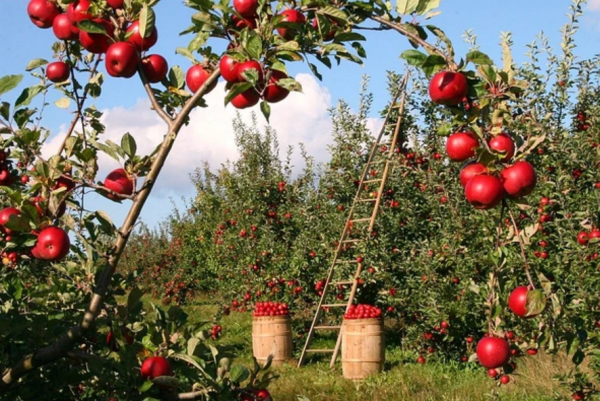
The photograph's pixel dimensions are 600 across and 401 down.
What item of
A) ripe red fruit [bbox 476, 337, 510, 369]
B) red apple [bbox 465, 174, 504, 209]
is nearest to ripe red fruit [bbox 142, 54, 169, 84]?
red apple [bbox 465, 174, 504, 209]

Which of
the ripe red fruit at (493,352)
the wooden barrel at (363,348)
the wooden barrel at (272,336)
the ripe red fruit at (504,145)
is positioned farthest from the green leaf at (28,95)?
the wooden barrel at (272,336)

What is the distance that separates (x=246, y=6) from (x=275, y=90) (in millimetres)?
179

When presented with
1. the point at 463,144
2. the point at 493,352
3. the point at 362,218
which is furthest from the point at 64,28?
the point at 362,218

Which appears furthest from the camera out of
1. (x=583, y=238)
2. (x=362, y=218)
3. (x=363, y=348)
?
(x=362, y=218)

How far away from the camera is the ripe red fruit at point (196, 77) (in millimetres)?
1429

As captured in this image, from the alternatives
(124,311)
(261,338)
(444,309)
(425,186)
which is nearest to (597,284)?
(444,309)

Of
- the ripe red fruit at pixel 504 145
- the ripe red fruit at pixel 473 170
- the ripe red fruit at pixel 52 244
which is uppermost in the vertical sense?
the ripe red fruit at pixel 504 145

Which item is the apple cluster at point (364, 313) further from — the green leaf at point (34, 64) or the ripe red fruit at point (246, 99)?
the ripe red fruit at point (246, 99)

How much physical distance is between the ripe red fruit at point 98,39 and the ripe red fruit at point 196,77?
182 mm

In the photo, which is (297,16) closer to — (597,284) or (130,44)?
(130,44)

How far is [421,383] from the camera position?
19.4 ft

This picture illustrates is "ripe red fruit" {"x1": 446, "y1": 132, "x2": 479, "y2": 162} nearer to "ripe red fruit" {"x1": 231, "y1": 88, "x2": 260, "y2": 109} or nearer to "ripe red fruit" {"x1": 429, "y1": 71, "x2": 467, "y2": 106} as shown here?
"ripe red fruit" {"x1": 429, "y1": 71, "x2": 467, "y2": 106}

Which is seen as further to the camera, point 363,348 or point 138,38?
point 363,348

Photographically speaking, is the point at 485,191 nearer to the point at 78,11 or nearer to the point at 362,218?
the point at 78,11
